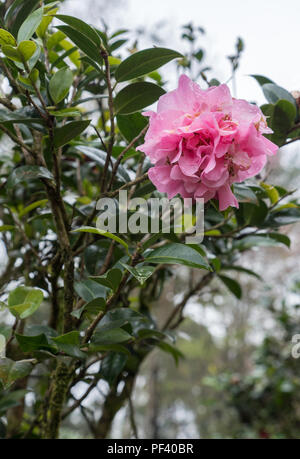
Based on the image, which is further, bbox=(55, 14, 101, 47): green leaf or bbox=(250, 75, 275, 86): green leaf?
bbox=(250, 75, 275, 86): green leaf

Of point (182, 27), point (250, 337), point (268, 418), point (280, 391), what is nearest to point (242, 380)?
point (268, 418)

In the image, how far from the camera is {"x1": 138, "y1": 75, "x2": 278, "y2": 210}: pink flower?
50 centimetres

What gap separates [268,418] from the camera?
8.88 feet

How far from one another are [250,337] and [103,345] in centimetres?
634

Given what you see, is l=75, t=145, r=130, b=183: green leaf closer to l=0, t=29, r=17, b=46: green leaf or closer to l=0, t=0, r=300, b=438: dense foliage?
l=0, t=0, r=300, b=438: dense foliage

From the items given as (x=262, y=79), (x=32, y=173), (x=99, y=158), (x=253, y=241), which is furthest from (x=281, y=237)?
(x=32, y=173)

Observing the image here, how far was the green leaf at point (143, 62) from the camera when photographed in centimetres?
59

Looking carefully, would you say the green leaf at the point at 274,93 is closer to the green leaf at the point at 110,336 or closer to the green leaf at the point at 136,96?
the green leaf at the point at 136,96

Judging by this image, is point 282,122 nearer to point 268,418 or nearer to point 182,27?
point 182,27

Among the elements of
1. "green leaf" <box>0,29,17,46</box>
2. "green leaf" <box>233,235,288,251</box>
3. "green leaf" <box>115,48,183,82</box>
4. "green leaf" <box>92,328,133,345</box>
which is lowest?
"green leaf" <box>233,235,288,251</box>

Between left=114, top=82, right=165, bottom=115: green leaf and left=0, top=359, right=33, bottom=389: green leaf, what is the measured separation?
411 millimetres

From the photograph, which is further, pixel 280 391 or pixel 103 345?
pixel 280 391

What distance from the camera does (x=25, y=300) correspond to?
636mm

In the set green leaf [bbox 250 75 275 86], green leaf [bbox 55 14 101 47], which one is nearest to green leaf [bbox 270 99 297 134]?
green leaf [bbox 250 75 275 86]
